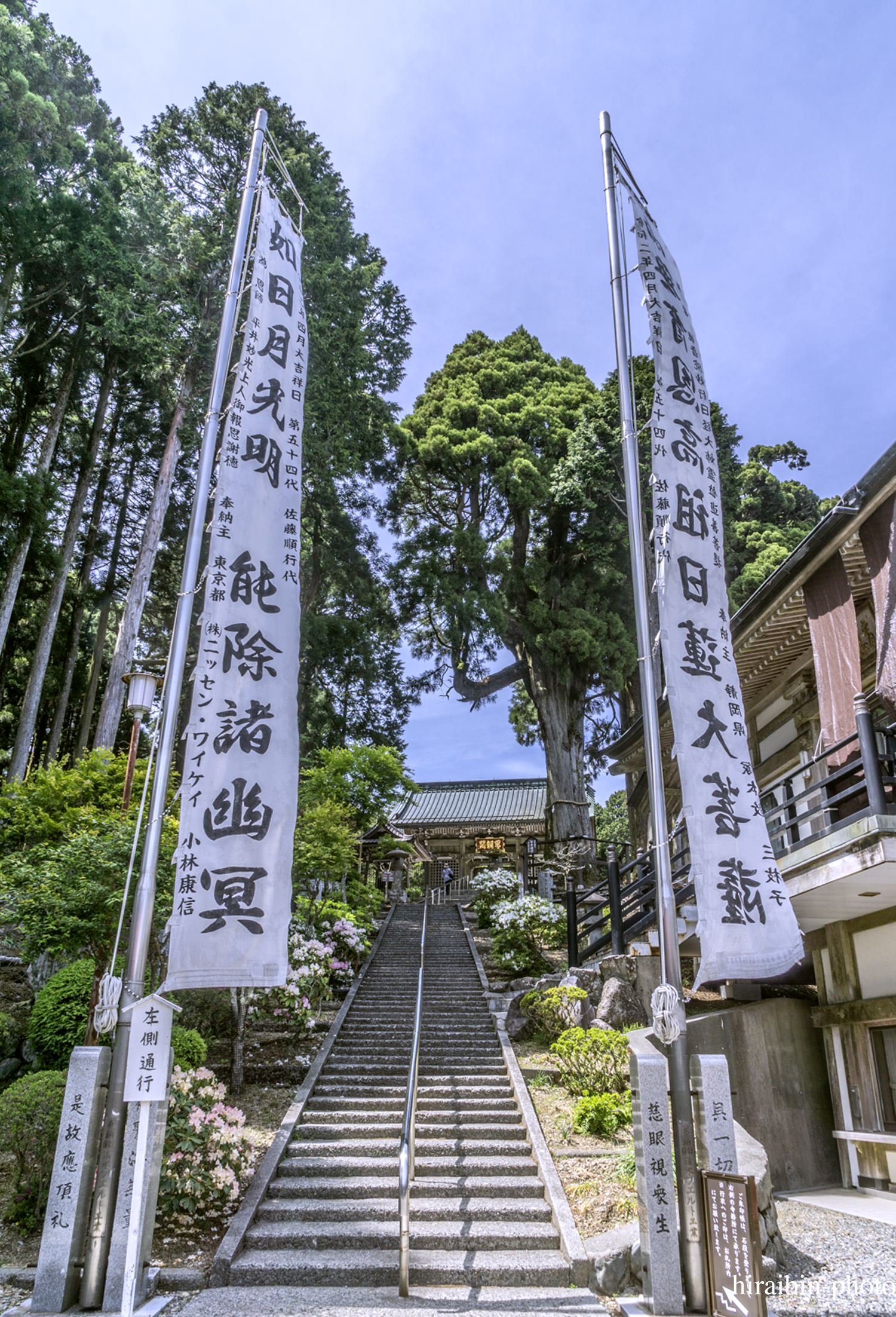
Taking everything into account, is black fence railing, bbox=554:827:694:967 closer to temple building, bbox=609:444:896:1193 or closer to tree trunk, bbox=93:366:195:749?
temple building, bbox=609:444:896:1193

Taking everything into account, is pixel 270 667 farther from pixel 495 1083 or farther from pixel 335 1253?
pixel 495 1083

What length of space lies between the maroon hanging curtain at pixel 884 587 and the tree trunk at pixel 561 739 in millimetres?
13951

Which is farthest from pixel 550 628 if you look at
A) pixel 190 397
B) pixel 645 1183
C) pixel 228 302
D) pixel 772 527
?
pixel 645 1183

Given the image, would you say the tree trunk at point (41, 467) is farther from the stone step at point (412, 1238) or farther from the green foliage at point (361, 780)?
the stone step at point (412, 1238)

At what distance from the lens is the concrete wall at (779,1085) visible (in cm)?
846

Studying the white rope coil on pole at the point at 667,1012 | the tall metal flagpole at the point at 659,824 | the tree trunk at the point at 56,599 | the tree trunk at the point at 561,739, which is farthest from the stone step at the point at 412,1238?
the tree trunk at the point at 561,739

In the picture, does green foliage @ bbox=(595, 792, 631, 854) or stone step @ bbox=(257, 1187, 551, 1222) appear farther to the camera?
green foliage @ bbox=(595, 792, 631, 854)

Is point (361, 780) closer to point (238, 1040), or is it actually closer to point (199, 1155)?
point (238, 1040)

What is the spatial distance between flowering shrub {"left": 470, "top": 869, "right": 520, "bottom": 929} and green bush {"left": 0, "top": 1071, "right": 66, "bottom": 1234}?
13363 mm

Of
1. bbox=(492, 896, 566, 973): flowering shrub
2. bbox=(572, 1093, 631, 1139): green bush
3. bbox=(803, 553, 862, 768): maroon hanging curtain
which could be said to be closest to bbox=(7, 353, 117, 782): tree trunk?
bbox=(492, 896, 566, 973): flowering shrub

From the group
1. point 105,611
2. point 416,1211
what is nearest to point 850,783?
point 416,1211

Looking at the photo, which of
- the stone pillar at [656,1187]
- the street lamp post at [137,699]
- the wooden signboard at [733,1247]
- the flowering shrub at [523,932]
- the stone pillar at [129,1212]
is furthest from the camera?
the flowering shrub at [523,932]

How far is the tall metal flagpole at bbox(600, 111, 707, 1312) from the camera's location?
4.78 m

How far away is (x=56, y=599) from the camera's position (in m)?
17.0
